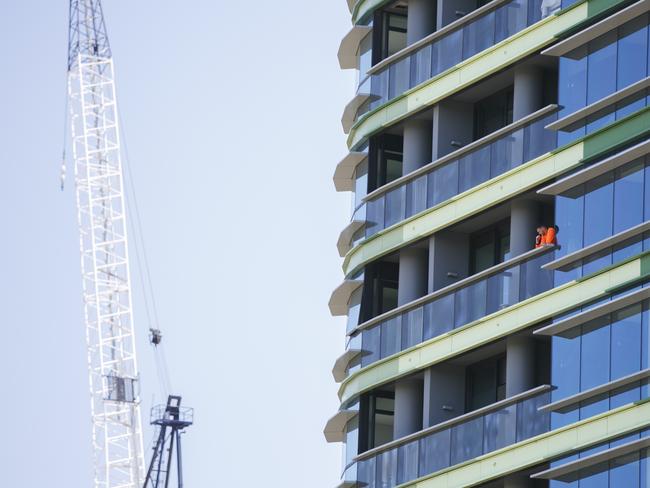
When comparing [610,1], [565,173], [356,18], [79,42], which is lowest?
[565,173]

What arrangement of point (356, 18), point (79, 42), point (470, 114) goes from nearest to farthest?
point (470, 114) → point (356, 18) → point (79, 42)

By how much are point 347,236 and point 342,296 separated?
1951 millimetres

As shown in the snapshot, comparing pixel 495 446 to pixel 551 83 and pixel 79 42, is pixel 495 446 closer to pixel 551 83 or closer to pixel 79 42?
pixel 551 83

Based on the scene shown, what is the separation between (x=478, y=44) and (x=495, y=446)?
12.6 metres

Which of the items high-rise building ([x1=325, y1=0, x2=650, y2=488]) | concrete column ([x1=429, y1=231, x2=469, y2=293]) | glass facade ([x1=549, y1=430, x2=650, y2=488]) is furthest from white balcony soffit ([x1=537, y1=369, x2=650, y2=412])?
concrete column ([x1=429, y1=231, x2=469, y2=293])

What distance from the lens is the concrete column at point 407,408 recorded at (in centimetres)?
6412

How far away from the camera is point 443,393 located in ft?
207

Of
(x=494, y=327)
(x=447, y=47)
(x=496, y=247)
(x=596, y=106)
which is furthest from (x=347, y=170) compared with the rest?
(x=596, y=106)

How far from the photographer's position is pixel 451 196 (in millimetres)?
64375

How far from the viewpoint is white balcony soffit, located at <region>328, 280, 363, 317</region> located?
6882 cm

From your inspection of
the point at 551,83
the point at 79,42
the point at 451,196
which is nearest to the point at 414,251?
the point at 451,196

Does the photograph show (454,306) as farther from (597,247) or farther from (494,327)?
(597,247)

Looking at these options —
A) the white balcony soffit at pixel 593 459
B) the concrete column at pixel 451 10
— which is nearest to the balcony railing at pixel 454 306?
the white balcony soffit at pixel 593 459

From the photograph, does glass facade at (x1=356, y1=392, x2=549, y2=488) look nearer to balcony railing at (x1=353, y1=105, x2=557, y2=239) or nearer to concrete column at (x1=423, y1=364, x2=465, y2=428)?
concrete column at (x1=423, y1=364, x2=465, y2=428)
